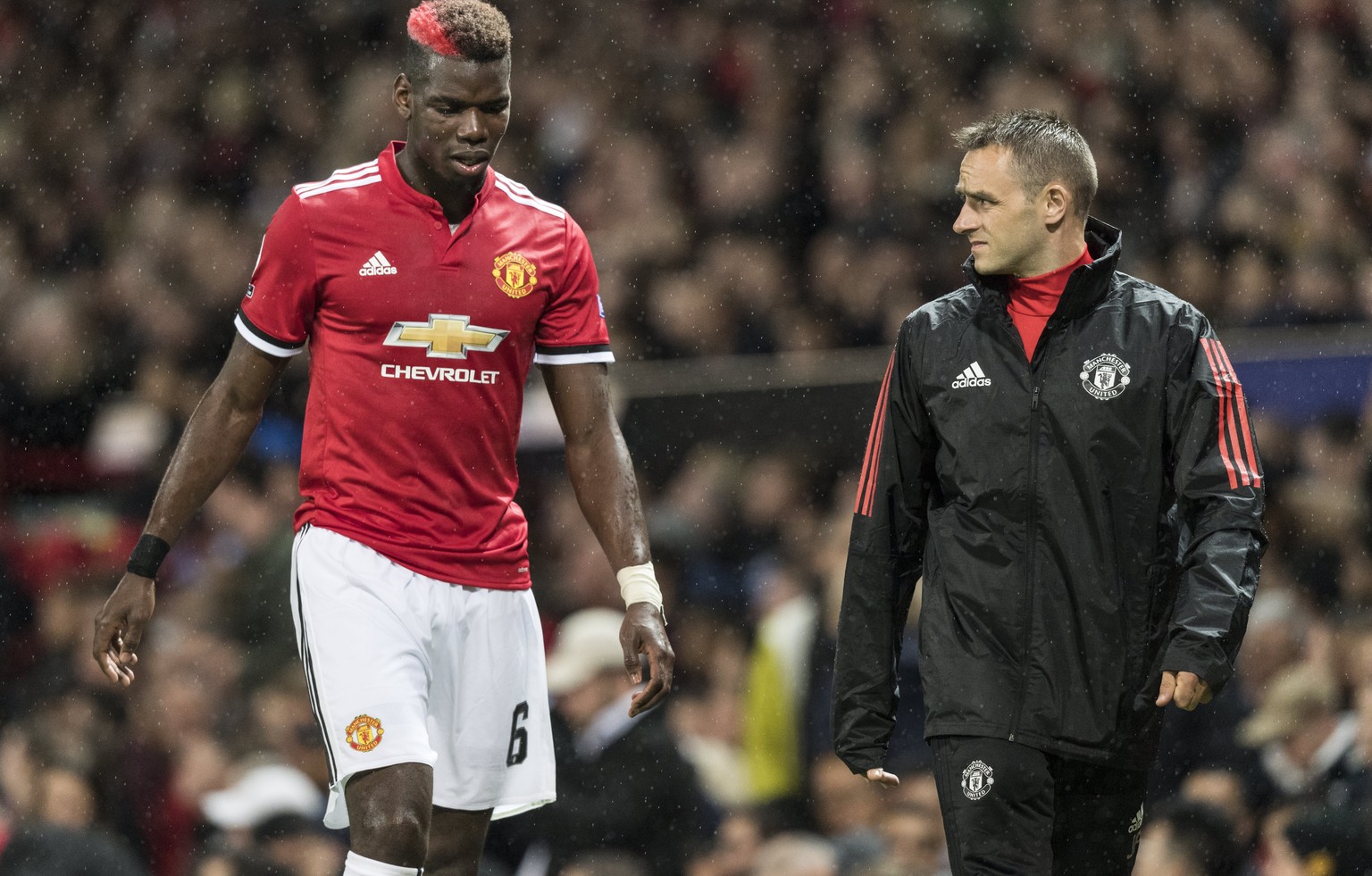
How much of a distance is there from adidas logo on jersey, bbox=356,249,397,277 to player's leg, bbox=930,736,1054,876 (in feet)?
5.42

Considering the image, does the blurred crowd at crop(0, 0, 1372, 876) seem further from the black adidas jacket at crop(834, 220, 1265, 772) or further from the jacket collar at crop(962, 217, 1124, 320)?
the jacket collar at crop(962, 217, 1124, 320)

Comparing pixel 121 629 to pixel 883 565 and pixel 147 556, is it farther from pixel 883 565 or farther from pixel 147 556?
pixel 883 565

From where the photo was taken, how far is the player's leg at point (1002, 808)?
376 centimetres

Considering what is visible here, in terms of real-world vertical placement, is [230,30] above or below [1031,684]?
below

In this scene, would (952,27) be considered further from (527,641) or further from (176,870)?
(527,641)

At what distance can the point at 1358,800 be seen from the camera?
18.8ft

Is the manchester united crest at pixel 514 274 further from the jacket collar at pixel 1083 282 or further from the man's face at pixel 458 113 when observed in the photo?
the jacket collar at pixel 1083 282

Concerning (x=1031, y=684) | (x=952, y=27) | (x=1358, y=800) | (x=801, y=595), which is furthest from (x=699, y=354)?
(x=1031, y=684)

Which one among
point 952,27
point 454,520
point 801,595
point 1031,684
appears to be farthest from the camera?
point 952,27

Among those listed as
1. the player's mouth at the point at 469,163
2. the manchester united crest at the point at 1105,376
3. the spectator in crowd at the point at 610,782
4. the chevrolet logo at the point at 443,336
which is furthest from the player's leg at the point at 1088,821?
the spectator in crowd at the point at 610,782

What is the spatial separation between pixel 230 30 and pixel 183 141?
44.9 inches

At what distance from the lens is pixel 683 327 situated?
8.73 m

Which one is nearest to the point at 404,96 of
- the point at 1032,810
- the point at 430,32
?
the point at 430,32

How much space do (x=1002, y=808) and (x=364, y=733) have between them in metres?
1.35
